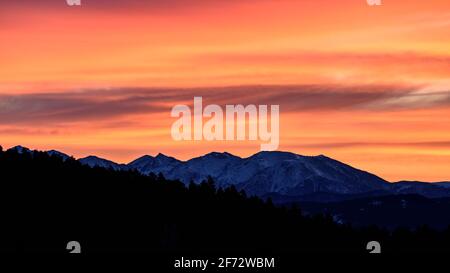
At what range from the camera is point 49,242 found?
177 metres

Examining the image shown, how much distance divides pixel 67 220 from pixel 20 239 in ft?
64.2

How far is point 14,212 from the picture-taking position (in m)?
190
